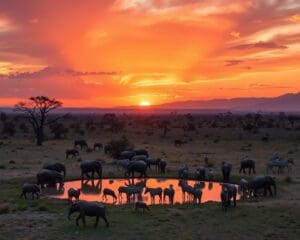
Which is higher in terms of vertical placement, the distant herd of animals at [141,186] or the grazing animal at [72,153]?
the grazing animal at [72,153]

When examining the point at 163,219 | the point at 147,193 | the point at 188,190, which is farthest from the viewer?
the point at 147,193

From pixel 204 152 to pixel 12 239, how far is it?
3985 cm

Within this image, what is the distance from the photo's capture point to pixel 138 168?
3662 cm

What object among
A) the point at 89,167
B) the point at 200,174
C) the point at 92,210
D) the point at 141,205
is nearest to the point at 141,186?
the point at 89,167

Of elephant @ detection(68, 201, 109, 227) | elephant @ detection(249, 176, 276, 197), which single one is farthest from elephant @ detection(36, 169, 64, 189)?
elephant @ detection(249, 176, 276, 197)

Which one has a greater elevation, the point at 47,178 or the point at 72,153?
the point at 72,153

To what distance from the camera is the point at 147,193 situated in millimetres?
30734

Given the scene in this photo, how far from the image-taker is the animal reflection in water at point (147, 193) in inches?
1095

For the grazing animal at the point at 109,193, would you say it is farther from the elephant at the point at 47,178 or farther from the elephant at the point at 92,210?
the elephant at the point at 92,210

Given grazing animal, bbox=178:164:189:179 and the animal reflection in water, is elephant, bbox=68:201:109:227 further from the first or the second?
grazing animal, bbox=178:164:189:179

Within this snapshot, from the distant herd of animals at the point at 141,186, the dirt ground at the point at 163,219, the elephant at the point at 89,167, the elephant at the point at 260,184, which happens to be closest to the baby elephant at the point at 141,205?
the distant herd of animals at the point at 141,186

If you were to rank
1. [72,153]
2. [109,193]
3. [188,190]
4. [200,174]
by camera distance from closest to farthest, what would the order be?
1. [188,190]
2. [109,193]
3. [200,174]
4. [72,153]

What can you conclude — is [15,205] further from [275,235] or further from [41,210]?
[275,235]

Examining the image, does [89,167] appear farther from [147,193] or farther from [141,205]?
[141,205]
